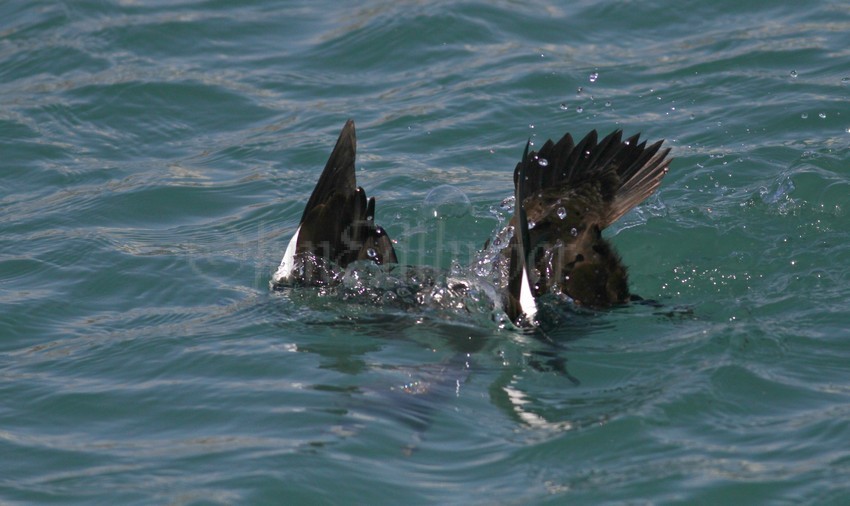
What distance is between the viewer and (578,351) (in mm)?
4422

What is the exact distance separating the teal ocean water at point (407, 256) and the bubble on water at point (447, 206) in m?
0.02

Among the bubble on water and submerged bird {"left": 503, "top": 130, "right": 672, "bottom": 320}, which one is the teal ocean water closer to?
the bubble on water

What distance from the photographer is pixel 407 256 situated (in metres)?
5.82

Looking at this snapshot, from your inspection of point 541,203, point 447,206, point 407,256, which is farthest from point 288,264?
point 447,206

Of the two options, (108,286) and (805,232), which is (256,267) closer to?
(108,286)

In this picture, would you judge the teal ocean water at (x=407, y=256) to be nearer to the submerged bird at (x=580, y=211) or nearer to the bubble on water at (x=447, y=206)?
the bubble on water at (x=447, y=206)

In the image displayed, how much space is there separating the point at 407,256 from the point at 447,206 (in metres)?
0.43

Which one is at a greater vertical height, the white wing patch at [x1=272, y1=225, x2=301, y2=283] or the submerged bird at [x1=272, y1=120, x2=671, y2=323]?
the submerged bird at [x1=272, y1=120, x2=671, y2=323]

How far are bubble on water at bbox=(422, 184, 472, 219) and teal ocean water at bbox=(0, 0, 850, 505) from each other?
20mm

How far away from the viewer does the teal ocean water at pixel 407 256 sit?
3.73 metres

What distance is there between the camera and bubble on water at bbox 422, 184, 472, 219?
239 inches

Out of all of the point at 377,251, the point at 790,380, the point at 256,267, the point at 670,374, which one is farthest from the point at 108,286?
the point at 790,380

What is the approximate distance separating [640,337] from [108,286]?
2.70 meters

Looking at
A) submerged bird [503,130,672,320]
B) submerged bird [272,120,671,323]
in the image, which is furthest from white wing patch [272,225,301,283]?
submerged bird [503,130,672,320]
